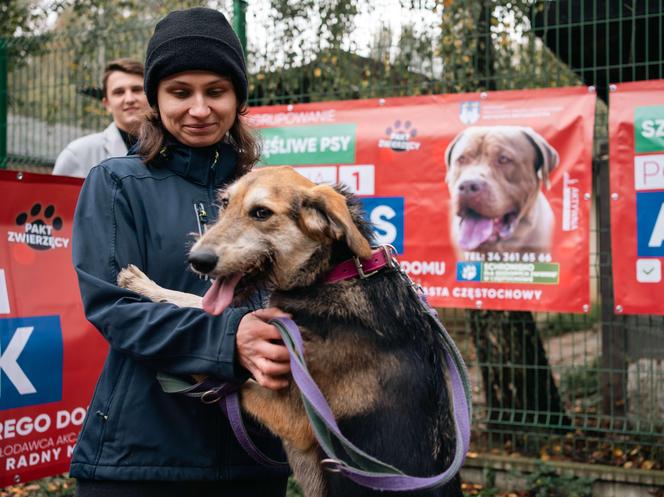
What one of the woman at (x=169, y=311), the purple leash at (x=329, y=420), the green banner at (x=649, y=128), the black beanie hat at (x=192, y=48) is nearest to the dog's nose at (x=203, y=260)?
the woman at (x=169, y=311)

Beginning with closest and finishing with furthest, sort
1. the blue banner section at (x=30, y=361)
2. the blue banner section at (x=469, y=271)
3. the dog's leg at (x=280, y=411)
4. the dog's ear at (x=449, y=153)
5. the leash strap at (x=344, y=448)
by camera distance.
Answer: the leash strap at (x=344, y=448)
the dog's leg at (x=280, y=411)
the blue banner section at (x=30, y=361)
the blue banner section at (x=469, y=271)
the dog's ear at (x=449, y=153)

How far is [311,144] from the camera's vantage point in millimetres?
6043

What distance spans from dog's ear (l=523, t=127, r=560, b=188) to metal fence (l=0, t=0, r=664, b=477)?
1.67 feet

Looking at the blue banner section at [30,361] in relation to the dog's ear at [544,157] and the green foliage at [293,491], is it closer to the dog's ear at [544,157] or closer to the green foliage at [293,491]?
the green foliage at [293,491]

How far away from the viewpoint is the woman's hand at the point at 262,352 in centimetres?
211

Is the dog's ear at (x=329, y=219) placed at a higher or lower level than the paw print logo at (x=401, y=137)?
lower

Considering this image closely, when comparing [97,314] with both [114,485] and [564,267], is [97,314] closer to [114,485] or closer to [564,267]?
[114,485]

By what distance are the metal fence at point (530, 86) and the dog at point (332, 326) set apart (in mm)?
3484

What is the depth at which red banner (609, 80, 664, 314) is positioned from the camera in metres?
4.89

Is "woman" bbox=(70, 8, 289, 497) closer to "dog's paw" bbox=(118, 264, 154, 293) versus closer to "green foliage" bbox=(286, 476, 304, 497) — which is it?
"dog's paw" bbox=(118, 264, 154, 293)

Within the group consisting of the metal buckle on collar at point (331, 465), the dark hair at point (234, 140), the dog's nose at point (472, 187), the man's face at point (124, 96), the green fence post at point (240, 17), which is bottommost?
the metal buckle on collar at point (331, 465)

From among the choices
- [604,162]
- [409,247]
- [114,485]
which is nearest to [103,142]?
[409,247]

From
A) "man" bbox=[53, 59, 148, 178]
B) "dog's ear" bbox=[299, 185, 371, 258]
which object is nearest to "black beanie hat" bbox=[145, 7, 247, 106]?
"dog's ear" bbox=[299, 185, 371, 258]

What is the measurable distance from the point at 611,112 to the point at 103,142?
3.67 m
